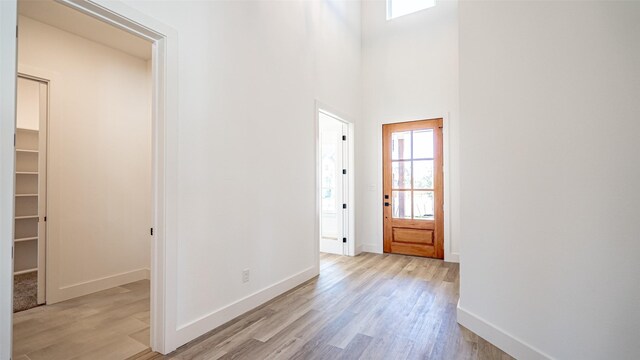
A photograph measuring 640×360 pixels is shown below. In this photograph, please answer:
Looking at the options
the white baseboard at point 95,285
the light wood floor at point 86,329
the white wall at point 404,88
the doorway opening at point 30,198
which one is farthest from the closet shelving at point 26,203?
the white wall at point 404,88

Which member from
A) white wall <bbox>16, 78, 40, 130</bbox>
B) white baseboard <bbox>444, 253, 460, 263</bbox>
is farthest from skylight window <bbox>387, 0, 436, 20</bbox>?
white wall <bbox>16, 78, 40, 130</bbox>

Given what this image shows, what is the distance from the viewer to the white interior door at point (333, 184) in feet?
16.8

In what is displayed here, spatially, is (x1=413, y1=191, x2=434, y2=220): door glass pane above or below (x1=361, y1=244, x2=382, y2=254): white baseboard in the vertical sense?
above

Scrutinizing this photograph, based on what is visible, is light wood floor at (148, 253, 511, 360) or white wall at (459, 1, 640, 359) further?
light wood floor at (148, 253, 511, 360)

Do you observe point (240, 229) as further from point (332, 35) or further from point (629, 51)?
point (332, 35)

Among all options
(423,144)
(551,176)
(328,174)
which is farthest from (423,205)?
(551,176)

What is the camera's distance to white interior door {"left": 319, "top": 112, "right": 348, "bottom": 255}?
5.11m

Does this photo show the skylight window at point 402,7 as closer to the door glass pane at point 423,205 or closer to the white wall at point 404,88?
Result: the white wall at point 404,88

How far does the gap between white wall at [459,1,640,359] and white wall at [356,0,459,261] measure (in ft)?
7.33

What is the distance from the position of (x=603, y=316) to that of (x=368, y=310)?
68.1 inches

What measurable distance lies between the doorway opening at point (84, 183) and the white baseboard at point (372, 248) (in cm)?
344

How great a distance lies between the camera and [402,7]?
5.30 m

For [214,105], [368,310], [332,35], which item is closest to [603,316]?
[368,310]

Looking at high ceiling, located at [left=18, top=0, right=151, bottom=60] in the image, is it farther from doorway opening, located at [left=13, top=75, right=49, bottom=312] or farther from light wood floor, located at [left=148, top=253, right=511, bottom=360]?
light wood floor, located at [left=148, top=253, right=511, bottom=360]
